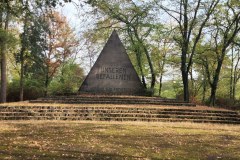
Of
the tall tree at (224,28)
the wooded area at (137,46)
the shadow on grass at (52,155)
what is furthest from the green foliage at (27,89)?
the shadow on grass at (52,155)

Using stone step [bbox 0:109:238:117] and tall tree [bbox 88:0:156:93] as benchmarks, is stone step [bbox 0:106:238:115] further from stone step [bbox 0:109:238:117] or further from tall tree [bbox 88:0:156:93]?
tall tree [bbox 88:0:156:93]

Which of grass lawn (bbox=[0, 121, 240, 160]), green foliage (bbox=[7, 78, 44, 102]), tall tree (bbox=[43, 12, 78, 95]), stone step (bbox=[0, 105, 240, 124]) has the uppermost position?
tall tree (bbox=[43, 12, 78, 95])

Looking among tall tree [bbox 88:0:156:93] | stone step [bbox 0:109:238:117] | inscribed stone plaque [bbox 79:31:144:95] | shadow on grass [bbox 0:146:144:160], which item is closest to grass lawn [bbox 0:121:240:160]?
shadow on grass [bbox 0:146:144:160]

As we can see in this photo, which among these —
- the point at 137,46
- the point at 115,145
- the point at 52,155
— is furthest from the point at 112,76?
the point at 52,155

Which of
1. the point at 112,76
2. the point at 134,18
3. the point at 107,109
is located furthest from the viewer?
the point at 134,18

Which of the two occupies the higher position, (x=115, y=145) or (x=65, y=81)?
(x=65, y=81)

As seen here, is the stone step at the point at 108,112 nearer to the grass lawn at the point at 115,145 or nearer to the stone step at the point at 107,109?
the stone step at the point at 107,109

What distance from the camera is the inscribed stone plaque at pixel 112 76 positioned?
2667cm

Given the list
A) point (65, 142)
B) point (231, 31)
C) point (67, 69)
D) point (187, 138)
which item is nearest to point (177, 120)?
point (187, 138)

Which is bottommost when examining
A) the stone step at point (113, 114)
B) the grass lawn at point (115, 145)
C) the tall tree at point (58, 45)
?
the grass lawn at point (115, 145)

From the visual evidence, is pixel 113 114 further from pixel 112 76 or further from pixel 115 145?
pixel 112 76

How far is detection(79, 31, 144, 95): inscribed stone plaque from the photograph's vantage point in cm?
2667

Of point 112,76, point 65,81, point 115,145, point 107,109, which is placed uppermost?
point 112,76

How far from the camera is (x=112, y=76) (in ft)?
88.3
